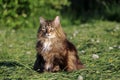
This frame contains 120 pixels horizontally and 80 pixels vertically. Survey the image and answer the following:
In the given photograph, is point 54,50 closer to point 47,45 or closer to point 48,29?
point 47,45

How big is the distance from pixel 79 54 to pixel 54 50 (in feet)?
7.79

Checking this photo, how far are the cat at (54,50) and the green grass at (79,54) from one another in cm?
15

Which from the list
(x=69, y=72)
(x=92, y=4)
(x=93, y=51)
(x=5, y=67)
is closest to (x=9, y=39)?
(x=93, y=51)

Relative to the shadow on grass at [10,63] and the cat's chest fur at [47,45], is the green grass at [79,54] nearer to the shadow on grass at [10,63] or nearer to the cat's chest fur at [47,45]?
the shadow on grass at [10,63]

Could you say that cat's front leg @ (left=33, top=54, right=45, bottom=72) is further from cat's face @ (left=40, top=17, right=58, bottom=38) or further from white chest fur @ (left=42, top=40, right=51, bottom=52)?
cat's face @ (left=40, top=17, right=58, bottom=38)

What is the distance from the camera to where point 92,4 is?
21562 millimetres

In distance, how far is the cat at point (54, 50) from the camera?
23.8ft

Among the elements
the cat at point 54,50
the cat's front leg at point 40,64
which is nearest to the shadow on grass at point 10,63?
the cat's front leg at point 40,64

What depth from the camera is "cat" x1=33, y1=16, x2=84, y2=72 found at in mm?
7266

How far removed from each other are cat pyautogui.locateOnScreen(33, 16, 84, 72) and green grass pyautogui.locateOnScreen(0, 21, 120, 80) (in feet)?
0.51

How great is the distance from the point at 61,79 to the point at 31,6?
9679 mm

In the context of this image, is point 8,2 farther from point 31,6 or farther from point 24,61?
point 24,61

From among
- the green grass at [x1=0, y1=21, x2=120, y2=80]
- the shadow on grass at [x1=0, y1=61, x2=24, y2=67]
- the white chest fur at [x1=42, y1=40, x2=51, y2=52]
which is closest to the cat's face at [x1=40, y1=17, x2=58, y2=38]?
the white chest fur at [x1=42, y1=40, x2=51, y2=52]

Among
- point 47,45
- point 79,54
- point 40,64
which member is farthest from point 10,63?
point 79,54
